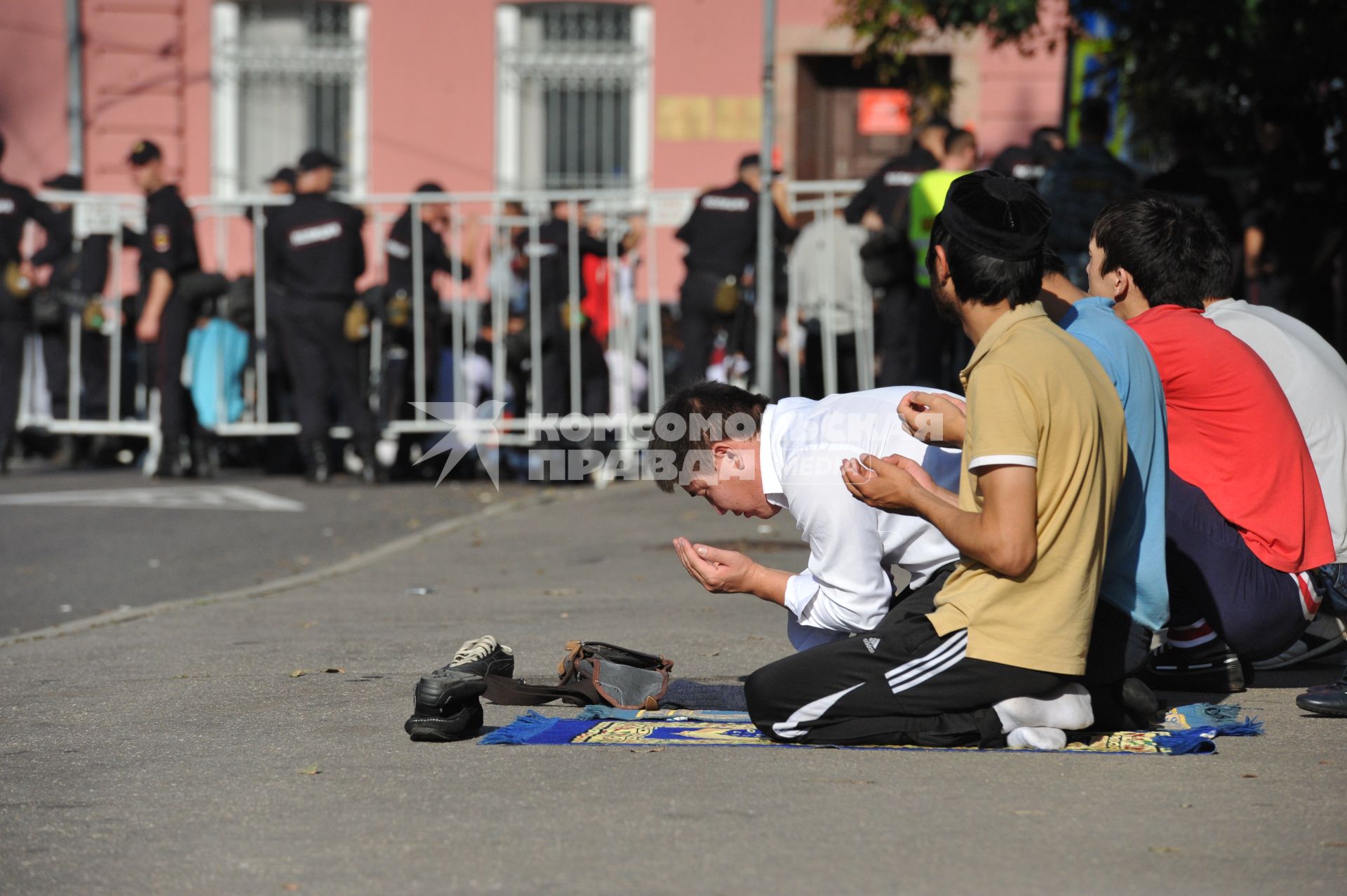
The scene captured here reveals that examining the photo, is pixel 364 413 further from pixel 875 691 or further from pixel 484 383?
pixel 875 691

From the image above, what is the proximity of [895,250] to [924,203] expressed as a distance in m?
0.42

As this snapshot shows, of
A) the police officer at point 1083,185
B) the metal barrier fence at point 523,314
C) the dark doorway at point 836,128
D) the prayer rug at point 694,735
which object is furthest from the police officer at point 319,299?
the prayer rug at point 694,735

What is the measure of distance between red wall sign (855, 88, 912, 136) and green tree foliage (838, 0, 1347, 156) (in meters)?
7.05

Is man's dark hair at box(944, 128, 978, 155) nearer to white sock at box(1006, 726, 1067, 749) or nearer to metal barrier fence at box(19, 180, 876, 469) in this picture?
metal barrier fence at box(19, 180, 876, 469)

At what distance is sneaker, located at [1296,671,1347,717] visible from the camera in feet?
15.2

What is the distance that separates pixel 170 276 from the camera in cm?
1252

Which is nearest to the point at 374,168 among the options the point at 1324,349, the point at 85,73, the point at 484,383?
the point at 85,73

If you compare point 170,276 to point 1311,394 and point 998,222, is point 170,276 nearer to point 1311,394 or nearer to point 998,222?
point 1311,394

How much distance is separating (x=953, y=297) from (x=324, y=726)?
2073mm

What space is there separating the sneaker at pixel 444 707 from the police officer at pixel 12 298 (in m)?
9.76

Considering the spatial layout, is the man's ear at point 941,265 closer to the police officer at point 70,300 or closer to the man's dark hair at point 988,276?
the man's dark hair at point 988,276

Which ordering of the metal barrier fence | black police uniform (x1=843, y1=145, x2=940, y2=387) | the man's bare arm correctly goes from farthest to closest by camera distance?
the metal barrier fence, black police uniform (x1=843, y1=145, x2=940, y2=387), the man's bare arm

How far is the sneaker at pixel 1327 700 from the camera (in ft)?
15.2

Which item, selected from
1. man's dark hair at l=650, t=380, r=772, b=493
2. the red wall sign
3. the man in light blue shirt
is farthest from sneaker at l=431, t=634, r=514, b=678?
the red wall sign
